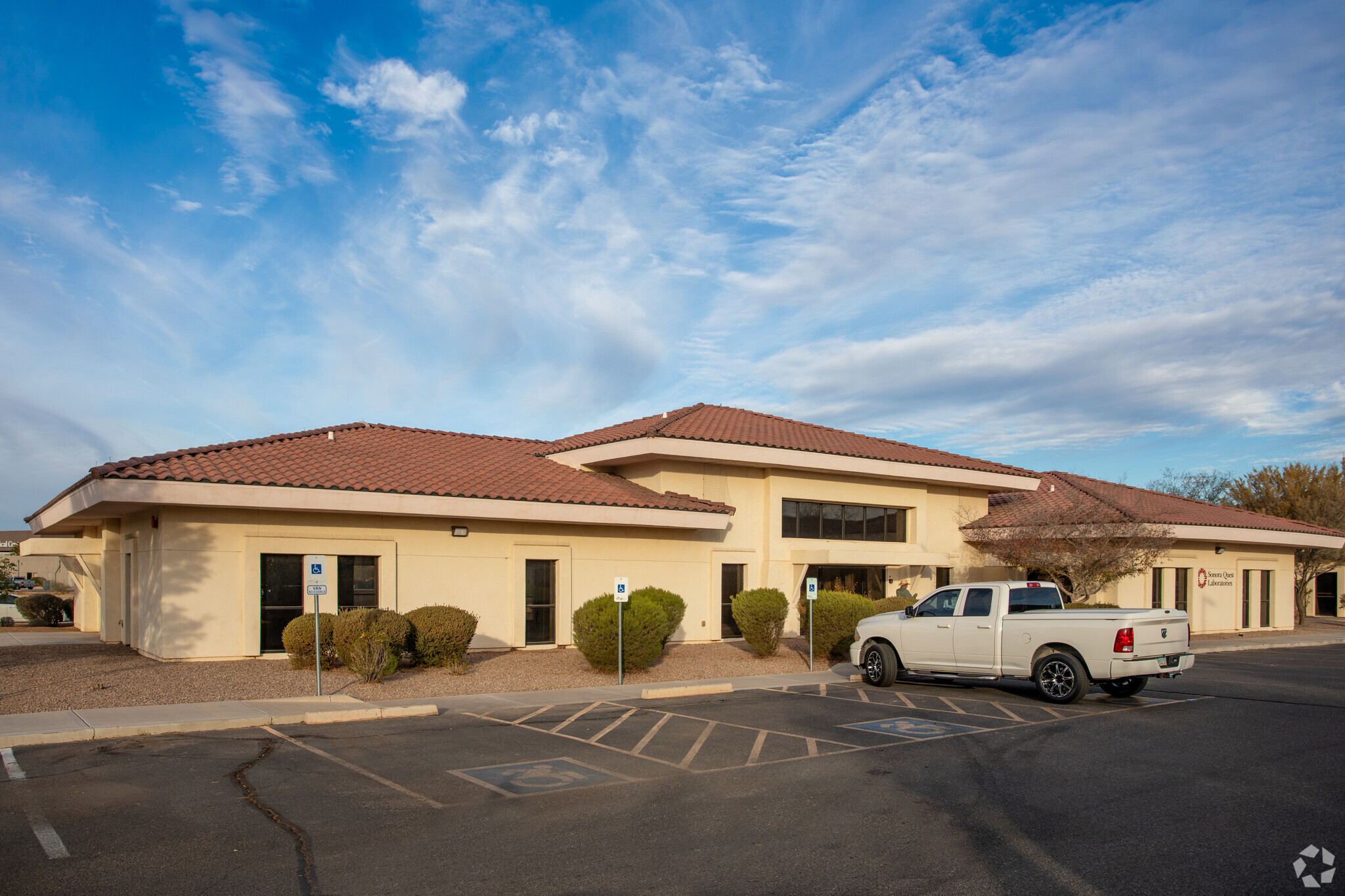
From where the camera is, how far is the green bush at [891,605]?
20.7 metres

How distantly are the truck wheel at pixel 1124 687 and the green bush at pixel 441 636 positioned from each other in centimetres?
1091

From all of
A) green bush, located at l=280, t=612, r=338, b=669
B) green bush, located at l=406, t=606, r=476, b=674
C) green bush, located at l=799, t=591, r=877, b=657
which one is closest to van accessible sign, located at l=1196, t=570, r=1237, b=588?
green bush, located at l=799, t=591, r=877, b=657

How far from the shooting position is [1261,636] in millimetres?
30406

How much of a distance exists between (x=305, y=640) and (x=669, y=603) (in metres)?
7.03

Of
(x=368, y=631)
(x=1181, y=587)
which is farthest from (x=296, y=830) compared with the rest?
(x=1181, y=587)

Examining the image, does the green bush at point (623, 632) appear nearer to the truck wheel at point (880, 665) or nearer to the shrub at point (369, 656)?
the shrub at point (369, 656)

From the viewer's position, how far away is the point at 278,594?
17625 mm

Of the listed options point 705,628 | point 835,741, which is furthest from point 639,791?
point 705,628

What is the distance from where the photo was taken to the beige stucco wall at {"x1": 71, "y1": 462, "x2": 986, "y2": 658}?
55.3 feet

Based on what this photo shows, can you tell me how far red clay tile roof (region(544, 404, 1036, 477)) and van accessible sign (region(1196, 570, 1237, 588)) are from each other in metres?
7.22

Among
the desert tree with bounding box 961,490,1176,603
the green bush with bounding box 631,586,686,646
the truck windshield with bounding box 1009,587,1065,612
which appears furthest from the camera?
the desert tree with bounding box 961,490,1176,603

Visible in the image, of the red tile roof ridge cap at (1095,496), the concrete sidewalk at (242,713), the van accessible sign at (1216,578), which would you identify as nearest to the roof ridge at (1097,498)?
the red tile roof ridge cap at (1095,496)

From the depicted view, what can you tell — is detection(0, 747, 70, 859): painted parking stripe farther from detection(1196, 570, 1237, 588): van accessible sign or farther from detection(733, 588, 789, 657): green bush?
detection(1196, 570, 1237, 588): van accessible sign

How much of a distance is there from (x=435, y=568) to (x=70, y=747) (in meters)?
9.28
